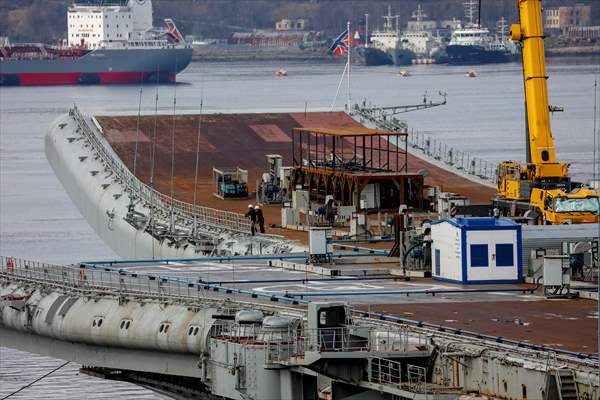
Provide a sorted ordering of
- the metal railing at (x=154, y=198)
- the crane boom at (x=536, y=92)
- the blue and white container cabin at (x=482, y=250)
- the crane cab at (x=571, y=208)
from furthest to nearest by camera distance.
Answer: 1. the metal railing at (x=154, y=198)
2. the crane boom at (x=536, y=92)
3. the crane cab at (x=571, y=208)
4. the blue and white container cabin at (x=482, y=250)

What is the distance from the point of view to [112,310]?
135 feet

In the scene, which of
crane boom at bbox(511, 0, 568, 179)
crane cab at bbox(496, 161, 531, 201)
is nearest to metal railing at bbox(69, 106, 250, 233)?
crane cab at bbox(496, 161, 531, 201)

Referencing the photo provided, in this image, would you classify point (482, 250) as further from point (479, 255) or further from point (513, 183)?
point (513, 183)

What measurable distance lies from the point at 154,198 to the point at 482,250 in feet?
110

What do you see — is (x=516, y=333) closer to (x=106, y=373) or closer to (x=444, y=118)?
(x=106, y=373)

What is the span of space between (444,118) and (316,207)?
387ft

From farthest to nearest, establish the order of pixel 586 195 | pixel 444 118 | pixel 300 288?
pixel 444 118
pixel 586 195
pixel 300 288

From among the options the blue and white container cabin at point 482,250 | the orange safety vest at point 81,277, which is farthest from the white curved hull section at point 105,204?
the blue and white container cabin at point 482,250

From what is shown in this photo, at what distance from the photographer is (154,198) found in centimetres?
7569

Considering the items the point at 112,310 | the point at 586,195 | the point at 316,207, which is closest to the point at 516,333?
the point at 112,310

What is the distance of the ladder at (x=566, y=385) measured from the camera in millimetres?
28500

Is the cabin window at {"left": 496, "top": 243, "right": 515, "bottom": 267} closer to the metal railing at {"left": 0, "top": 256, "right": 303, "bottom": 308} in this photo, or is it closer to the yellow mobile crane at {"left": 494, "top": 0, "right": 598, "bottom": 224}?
the metal railing at {"left": 0, "top": 256, "right": 303, "bottom": 308}

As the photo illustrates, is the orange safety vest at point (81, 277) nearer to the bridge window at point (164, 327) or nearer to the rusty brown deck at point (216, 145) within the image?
the bridge window at point (164, 327)

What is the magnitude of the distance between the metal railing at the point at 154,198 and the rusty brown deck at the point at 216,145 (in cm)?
79
